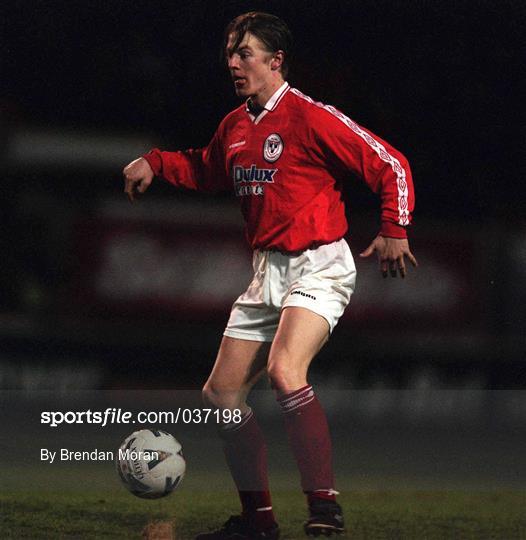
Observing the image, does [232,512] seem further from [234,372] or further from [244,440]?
[234,372]

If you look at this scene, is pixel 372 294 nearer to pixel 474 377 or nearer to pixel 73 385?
pixel 474 377

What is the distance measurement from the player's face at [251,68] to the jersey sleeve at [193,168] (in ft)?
1.14

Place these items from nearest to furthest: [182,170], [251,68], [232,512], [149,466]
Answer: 1. [251,68]
2. [149,466]
3. [182,170]
4. [232,512]

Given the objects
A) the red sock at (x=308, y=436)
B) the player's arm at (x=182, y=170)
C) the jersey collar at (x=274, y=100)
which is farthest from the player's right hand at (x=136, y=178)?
the red sock at (x=308, y=436)

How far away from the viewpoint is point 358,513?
18.8 feet

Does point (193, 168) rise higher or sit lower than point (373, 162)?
higher

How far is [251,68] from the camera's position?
5.03 meters

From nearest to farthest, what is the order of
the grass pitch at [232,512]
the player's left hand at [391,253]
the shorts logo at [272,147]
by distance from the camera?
the player's left hand at [391,253], the shorts logo at [272,147], the grass pitch at [232,512]

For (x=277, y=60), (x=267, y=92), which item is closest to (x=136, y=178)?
(x=267, y=92)

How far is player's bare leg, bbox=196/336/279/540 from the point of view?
5.04 metres

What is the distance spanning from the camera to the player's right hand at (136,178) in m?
5.25

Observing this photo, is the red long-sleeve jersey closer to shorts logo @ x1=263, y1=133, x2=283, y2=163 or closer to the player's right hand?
shorts logo @ x1=263, y1=133, x2=283, y2=163

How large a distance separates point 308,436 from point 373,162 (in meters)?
1.17

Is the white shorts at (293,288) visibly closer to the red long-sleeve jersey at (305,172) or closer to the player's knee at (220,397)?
the red long-sleeve jersey at (305,172)
